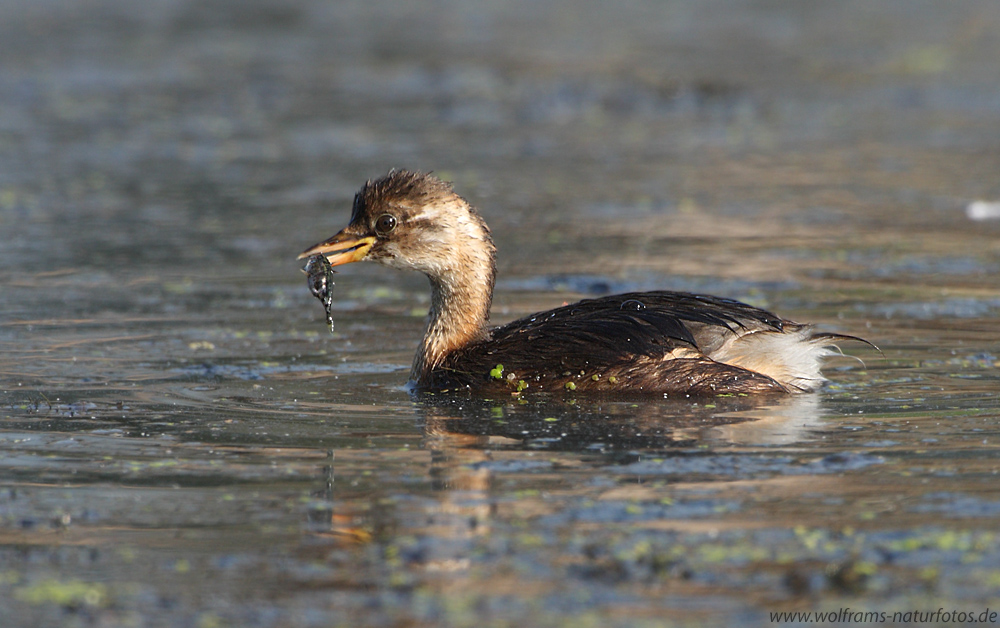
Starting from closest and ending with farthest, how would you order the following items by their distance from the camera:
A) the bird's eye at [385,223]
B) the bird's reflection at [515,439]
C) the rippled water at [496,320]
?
1. the rippled water at [496,320]
2. the bird's reflection at [515,439]
3. the bird's eye at [385,223]

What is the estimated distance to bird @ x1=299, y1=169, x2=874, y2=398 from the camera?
24.7 feet

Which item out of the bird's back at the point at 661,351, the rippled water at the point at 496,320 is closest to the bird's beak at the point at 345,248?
the rippled water at the point at 496,320

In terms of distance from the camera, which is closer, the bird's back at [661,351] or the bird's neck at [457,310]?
the bird's back at [661,351]

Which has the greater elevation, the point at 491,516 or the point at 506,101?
the point at 506,101

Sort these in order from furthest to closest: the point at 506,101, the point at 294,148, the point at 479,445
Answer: the point at 506,101 → the point at 294,148 → the point at 479,445

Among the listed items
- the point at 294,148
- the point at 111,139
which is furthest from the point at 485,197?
the point at 111,139

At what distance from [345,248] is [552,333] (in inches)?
53.3

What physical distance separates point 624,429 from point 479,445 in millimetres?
716

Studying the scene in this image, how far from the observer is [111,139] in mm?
17547

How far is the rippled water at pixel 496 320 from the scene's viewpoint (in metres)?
5.03

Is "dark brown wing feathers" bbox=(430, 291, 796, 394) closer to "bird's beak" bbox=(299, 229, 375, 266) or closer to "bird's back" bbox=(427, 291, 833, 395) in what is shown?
"bird's back" bbox=(427, 291, 833, 395)

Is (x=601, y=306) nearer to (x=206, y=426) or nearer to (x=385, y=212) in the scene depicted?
(x=385, y=212)

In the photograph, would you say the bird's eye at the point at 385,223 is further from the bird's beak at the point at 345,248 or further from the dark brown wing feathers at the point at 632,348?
the dark brown wing feathers at the point at 632,348

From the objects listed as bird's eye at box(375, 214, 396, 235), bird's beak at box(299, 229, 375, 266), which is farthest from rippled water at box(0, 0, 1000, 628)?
bird's eye at box(375, 214, 396, 235)
